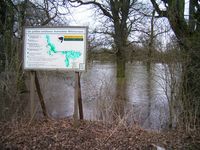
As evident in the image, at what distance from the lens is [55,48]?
5.51m

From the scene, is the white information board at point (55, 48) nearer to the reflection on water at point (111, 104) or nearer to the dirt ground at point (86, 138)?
the dirt ground at point (86, 138)

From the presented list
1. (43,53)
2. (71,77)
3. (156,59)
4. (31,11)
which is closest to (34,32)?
(43,53)

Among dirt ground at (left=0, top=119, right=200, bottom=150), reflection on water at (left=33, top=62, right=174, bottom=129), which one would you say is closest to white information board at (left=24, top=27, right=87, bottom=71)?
dirt ground at (left=0, top=119, right=200, bottom=150)

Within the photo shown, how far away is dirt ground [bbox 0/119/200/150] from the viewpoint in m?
4.41

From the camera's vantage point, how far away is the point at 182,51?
6395 millimetres

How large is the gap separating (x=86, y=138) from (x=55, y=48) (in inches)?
81.0

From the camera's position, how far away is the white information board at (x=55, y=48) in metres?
5.43

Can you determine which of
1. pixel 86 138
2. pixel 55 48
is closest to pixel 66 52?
pixel 55 48

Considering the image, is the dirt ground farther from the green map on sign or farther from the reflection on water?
the green map on sign

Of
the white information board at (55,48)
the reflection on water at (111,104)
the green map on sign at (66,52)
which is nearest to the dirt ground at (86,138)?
the reflection on water at (111,104)

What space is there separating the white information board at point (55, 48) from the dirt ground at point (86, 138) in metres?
1.28

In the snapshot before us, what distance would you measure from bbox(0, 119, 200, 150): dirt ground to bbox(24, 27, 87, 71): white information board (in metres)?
1.28

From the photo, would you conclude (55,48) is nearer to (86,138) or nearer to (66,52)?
→ (66,52)

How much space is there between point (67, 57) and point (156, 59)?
2694 millimetres
